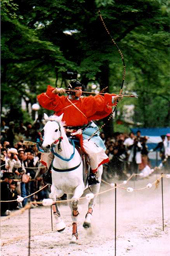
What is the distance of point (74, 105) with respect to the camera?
9.45 meters

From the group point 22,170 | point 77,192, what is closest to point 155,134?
point 22,170

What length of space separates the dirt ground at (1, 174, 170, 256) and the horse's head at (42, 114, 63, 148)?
1.47 m

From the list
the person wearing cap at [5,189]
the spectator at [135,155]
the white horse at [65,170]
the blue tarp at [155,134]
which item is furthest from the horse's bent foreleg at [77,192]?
the blue tarp at [155,134]

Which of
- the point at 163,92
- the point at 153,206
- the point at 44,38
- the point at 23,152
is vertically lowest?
the point at 153,206

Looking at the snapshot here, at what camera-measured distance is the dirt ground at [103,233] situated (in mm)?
9078

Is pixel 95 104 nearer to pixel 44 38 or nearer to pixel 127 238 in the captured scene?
pixel 127 238

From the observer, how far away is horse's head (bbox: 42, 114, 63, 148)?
26.5 feet

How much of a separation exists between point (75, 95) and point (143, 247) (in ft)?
10.6

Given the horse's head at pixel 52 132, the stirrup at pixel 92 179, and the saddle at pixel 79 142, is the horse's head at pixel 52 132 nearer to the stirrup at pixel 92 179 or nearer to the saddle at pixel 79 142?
the saddle at pixel 79 142

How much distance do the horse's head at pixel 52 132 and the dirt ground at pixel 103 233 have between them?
1472 mm

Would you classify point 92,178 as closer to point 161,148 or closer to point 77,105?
point 77,105

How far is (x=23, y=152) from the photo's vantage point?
14375 mm

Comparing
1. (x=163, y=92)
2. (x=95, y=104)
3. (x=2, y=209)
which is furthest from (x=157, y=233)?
(x=163, y=92)

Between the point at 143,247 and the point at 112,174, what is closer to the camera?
the point at 143,247
